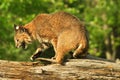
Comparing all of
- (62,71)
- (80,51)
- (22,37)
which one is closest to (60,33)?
(80,51)

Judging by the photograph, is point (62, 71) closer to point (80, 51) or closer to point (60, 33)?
point (80, 51)

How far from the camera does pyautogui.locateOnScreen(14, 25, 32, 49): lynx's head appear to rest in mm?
13023

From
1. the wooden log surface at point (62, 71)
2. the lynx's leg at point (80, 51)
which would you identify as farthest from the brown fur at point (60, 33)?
the wooden log surface at point (62, 71)

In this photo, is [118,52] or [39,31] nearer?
[39,31]

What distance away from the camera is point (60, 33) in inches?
473

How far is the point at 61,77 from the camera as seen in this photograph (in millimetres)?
11328

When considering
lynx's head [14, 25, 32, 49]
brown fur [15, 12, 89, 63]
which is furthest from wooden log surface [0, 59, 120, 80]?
lynx's head [14, 25, 32, 49]

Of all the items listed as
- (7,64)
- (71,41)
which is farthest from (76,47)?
(7,64)

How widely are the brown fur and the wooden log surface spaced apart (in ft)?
1.03

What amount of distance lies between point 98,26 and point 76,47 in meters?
Answer: 23.2

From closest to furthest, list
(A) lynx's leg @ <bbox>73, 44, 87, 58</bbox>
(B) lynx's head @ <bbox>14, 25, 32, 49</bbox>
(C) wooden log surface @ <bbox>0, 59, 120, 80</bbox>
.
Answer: (C) wooden log surface @ <bbox>0, 59, 120, 80</bbox>
(A) lynx's leg @ <bbox>73, 44, 87, 58</bbox>
(B) lynx's head @ <bbox>14, 25, 32, 49</bbox>

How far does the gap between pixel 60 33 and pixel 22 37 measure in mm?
1584

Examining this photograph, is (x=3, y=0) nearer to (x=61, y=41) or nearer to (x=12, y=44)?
(x=12, y=44)

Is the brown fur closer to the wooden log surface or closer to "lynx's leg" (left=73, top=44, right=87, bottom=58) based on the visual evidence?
"lynx's leg" (left=73, top=44, right=87, bottom=58)
